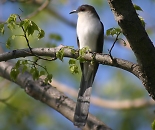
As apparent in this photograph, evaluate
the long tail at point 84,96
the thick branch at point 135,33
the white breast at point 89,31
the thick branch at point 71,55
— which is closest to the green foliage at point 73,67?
the thick branch at point 71,55

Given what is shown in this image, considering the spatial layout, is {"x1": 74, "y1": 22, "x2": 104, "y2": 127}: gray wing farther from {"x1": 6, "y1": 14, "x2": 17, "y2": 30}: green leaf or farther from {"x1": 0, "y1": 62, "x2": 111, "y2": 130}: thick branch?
{"x1": 6, "y1": 14, "x2": 17, "y2": 30}: green leaf

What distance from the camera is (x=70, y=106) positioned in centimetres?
361

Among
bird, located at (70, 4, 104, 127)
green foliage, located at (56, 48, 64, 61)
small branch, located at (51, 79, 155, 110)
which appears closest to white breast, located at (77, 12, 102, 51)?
bird, located at (70, 4, 104, 127)

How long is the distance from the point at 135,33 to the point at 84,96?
1525 mm

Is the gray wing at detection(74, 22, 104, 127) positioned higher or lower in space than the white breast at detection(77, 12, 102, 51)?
lower

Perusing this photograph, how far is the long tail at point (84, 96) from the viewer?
3.46 meters

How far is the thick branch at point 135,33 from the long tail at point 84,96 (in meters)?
1.07

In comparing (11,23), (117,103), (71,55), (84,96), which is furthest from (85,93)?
(117,103)

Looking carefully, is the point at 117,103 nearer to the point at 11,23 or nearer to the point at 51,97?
the point at 51,97

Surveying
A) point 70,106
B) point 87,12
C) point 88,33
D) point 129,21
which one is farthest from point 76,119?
point 129,21

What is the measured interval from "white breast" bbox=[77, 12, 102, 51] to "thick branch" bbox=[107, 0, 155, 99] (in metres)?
1.27

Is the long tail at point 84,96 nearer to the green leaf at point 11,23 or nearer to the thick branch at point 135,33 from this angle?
the thick branch at point 135,33

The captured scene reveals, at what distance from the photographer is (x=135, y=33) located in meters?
2.35

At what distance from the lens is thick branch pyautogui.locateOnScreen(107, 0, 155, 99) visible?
2289mm
